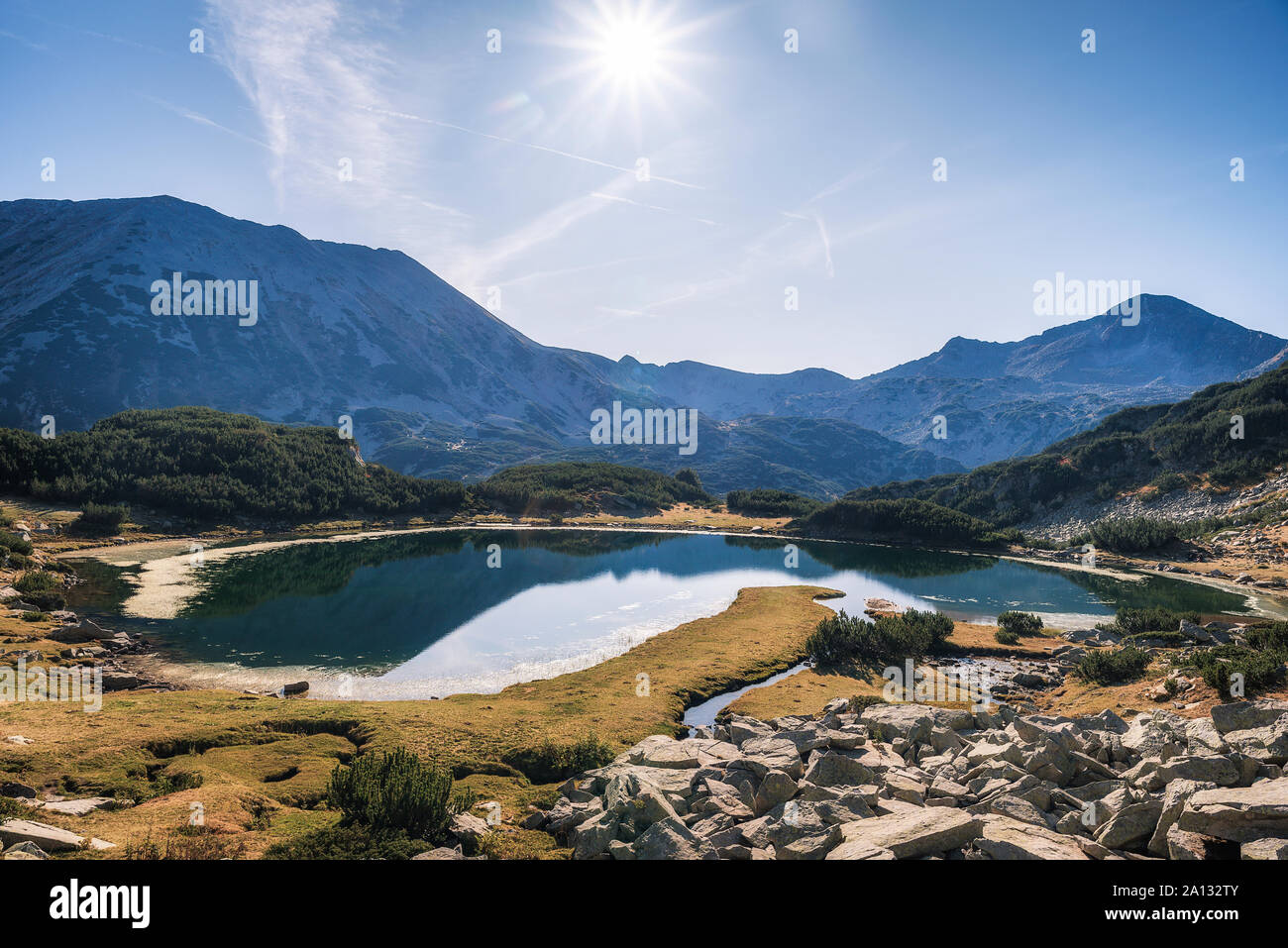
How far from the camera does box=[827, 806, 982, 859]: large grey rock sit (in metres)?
10.3

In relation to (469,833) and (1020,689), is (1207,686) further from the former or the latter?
(469,833)

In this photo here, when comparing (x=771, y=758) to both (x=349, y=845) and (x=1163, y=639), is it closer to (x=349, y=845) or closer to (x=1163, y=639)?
(x=349, y=845)

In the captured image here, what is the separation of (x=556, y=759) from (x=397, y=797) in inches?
317

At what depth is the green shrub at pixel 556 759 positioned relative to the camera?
20.0m

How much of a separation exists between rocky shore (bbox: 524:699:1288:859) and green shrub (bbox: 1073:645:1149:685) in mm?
14342

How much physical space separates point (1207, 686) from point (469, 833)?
2703 cm

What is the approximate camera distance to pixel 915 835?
10414mm

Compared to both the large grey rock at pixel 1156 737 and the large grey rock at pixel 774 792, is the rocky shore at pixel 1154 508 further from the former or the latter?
the large grey rock at pixel 774 792

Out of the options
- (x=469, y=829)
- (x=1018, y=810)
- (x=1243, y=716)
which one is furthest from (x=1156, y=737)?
(x=469, y=829)

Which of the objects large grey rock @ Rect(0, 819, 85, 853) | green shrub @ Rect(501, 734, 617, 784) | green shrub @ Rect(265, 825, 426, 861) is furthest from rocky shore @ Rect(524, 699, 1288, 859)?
large grey rock @ Rect(0, 819, 85, 853)

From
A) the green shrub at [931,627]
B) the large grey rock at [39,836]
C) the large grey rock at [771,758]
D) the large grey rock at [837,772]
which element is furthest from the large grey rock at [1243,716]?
the green shrub at [931,627]

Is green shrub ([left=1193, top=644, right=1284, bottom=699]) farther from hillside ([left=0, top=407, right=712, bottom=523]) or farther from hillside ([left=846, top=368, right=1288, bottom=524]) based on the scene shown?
hillside ([left=0, top=407, right=712, bottom=523])
